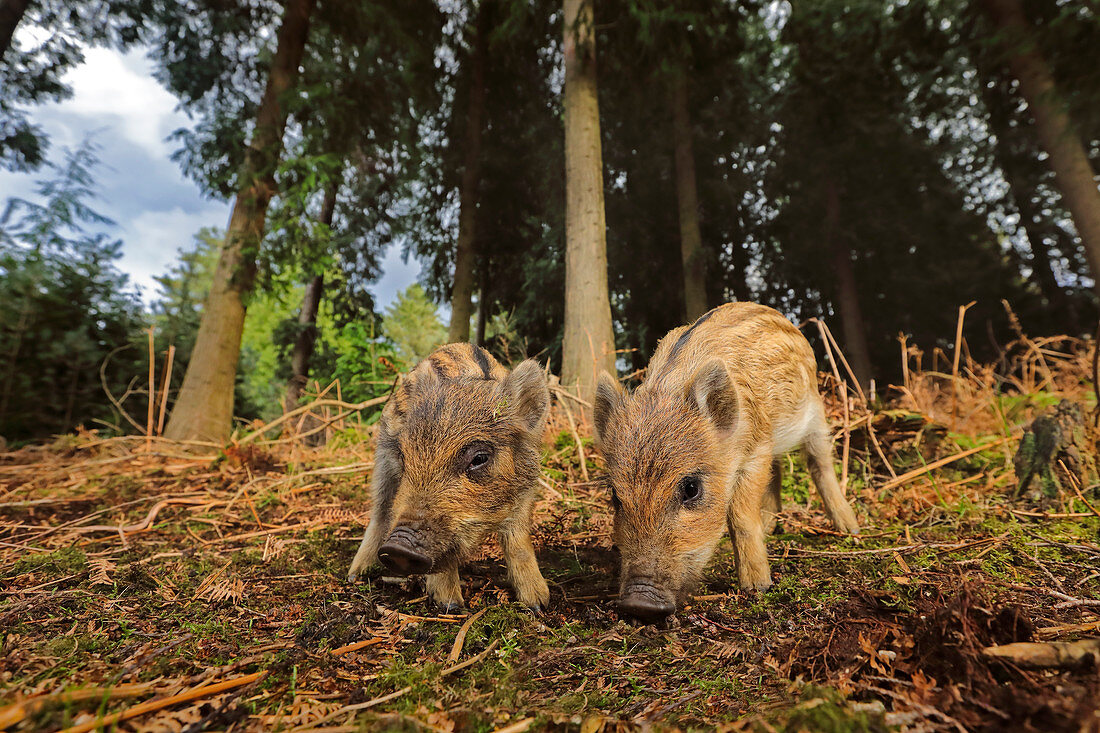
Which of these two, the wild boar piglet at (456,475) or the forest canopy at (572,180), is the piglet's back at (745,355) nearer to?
the wild boar piglet at (456,475)

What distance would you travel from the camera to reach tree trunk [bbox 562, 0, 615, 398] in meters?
6.42

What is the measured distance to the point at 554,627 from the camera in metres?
2.10

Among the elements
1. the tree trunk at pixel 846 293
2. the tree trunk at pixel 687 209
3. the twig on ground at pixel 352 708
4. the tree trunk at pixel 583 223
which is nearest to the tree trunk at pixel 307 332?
the tree trunk at pixel 583 223

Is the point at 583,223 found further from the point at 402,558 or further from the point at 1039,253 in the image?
the point at 1039,253

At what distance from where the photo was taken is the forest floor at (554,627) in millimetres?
1332

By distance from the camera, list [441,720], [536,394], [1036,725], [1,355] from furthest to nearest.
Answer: [1,355], [536,394], [441,720], [1036,725]

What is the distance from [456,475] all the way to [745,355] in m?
1.72

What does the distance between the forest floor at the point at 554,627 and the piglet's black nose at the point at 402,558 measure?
22cm

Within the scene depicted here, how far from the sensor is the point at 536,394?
2836 mm

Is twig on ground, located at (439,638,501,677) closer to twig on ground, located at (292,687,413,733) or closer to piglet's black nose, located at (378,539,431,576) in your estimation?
twig on ground, located at (292,687,413,733)

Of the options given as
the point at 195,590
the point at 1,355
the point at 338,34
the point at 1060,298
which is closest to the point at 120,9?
the point at 338,34

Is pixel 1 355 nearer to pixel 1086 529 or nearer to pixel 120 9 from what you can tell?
pixel 120 9

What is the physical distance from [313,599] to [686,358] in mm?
2150

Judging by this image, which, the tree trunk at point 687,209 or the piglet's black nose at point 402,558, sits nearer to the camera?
the piglet's black nose at point 402,558
